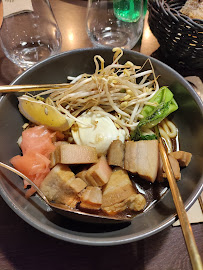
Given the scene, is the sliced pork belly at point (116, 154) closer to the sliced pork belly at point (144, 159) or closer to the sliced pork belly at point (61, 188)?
the sliced pork belly at point (144, 159)

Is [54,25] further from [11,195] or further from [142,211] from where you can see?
[142,211]

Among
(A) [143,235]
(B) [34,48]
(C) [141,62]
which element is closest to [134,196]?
(A) [143,235]

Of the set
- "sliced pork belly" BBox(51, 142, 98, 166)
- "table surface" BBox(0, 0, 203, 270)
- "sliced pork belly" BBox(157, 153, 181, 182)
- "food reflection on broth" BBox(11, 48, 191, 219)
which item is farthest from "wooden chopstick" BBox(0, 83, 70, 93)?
"sliced pork belly" BBox(157, 153, 181, 182)

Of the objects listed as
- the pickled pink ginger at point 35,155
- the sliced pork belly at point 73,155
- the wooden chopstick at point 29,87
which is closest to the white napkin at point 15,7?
the wooden chopstick at point 29,87

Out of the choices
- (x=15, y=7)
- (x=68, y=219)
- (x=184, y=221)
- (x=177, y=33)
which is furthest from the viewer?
(x=15, y=7)

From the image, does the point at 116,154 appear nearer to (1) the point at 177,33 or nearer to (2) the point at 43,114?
(2) the point at 43,114

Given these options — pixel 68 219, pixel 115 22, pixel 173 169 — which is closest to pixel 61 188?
pixel 68 219

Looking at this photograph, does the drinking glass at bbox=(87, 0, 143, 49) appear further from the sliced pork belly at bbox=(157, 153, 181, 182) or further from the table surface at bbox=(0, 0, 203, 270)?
the table surface at bbox=(0, 0, 203, 270)
